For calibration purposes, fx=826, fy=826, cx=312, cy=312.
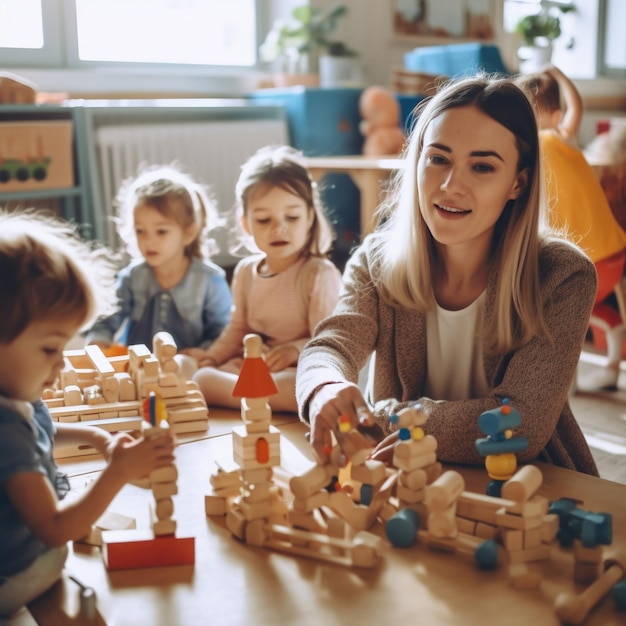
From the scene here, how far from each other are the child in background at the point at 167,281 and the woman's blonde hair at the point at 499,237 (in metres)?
0.87

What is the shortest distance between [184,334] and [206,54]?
306 centimetres

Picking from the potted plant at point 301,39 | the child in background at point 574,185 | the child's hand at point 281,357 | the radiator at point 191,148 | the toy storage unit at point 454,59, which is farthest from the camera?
the potted plant at point 301,39

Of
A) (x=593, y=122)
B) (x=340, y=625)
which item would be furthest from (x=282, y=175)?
(x=593, y=122)

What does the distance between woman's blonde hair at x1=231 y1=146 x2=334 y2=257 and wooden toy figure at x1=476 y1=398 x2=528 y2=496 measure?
3.34 feet

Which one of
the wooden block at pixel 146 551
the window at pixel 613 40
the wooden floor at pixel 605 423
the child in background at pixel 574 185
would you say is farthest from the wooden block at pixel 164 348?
the window at pixel 613 40

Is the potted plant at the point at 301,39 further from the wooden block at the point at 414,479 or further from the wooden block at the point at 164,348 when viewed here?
the wooden block at the point at 414,479

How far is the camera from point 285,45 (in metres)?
4.75

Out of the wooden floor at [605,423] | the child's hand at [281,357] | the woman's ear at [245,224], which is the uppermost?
the woman's ear at [245,224]

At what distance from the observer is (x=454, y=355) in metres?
1.37

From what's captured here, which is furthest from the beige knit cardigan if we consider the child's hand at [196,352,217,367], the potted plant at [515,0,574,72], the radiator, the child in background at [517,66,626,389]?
the potted plant at [515,0,574,72]

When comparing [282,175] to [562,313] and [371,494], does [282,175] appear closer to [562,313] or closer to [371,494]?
[562,313]

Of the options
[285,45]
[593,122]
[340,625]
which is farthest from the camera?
[593,122]

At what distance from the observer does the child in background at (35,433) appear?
2.52ft

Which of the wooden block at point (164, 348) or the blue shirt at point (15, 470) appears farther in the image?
the wooden block at point (164, 348)
